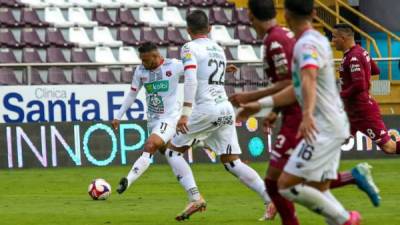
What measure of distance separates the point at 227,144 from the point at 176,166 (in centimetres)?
67

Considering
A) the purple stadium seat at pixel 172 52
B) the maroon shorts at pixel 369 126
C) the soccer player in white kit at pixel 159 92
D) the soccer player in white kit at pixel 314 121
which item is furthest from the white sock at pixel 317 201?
the purple stadium seat at pixel 172 52

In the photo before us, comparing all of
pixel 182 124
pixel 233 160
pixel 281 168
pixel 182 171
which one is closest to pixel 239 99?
pixel 281 168

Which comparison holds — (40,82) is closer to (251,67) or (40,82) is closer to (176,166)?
(251,67)

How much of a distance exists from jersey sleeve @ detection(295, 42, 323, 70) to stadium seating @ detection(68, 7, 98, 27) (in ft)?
58.6

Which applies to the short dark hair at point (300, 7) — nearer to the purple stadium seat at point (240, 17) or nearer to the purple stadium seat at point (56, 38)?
the purple stadium seat at point (56, 38)

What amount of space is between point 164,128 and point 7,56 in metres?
9.54

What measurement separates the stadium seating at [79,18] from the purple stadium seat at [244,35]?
Result: 3.45 m

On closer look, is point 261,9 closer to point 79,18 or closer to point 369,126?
point 369,126

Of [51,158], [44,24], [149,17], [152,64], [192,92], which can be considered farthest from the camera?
[149,17]

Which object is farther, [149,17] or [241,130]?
[149,17]

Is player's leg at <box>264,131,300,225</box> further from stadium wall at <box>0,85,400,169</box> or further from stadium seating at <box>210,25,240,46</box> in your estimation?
stadium seating at <box>210,25,240,46</box>

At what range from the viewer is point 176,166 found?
13.5 m

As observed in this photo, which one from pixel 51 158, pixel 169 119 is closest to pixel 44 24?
pixel 51 158

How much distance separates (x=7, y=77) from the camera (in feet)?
73.4
